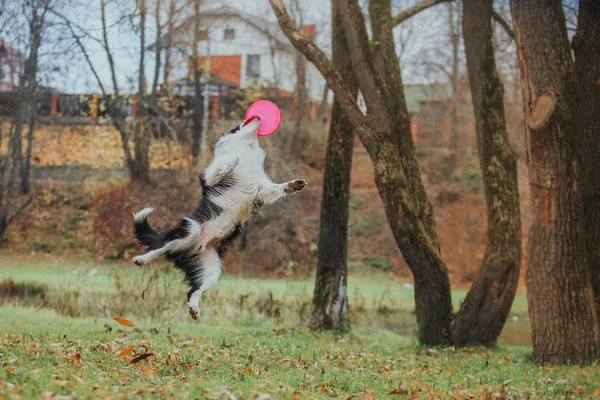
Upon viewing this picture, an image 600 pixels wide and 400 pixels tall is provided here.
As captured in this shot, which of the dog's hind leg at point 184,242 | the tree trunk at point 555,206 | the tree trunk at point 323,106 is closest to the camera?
the dog's hind leg at point 184,242

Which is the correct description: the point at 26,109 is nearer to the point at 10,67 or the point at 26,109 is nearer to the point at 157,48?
the point at 10,67

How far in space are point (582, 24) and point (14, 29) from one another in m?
12.0

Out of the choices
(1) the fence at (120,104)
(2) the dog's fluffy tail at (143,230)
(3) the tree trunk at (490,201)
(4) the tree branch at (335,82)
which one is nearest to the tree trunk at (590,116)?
(3) the tree trunk at (490,201)

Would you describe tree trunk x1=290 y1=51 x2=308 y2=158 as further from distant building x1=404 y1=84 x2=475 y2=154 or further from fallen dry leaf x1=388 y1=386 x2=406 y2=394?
fallen dry leaf x1=388 y1=386 x2=406 y2=394

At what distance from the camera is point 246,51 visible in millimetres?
33469

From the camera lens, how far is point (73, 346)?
8.17m

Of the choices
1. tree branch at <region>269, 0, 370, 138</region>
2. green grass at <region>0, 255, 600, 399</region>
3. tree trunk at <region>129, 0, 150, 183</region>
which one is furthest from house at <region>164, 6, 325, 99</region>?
tree branch at <region>269, 0, 370, 138</region>

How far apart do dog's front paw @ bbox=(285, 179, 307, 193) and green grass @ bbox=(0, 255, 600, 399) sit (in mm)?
1882

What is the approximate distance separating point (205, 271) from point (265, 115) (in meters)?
1.97

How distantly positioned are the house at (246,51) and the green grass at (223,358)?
1513 cm

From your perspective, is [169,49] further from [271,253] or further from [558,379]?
[558,379]

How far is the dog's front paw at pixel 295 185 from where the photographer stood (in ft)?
24.7

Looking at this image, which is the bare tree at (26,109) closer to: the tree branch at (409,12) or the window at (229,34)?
the window at (229,34)

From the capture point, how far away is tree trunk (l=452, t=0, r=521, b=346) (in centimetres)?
1189
